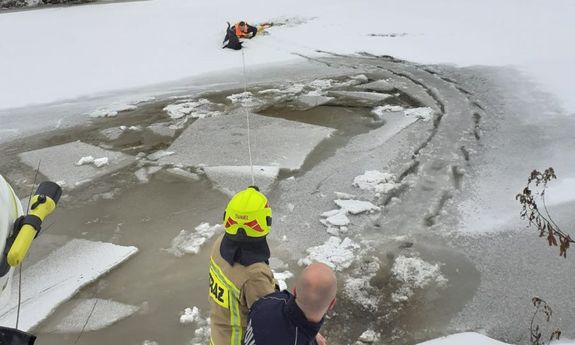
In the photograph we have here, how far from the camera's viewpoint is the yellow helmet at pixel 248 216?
7.19 ft

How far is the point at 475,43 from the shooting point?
10.2 m

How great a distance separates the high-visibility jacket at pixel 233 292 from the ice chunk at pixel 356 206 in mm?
2714

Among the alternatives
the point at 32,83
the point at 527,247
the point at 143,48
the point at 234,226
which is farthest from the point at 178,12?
the point at 234,226

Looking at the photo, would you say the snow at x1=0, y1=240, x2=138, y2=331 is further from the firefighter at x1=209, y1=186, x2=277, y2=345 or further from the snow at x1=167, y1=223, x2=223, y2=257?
the firefighter at x1=209, y1=186, x2=277, y2=345

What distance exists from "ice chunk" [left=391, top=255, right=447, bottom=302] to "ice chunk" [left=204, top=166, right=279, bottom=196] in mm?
1892

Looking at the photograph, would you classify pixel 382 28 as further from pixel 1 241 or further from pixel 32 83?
pixel 1 241

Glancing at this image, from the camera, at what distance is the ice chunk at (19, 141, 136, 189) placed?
6.04m

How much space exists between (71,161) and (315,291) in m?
5.62

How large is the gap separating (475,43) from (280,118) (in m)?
5.18

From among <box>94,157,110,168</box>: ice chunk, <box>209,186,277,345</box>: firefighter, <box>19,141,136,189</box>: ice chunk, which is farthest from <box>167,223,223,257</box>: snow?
<box>209,186,277,345</box>: firefighter

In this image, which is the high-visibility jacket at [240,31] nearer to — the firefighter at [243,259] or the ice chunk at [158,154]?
the ice chunk at [158,154]

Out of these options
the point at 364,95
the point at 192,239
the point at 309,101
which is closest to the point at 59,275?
the point at 192,239

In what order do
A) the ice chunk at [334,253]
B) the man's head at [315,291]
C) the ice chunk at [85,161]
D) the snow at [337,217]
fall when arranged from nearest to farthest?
the man's head at [315,291] < the ice chunk at [334,253] < the snow at [337,217] < the ice chunk at [85,161]

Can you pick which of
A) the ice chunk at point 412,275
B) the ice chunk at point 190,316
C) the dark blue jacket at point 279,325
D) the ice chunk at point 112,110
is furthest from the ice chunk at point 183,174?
the dark blue jacket at point 279,325
